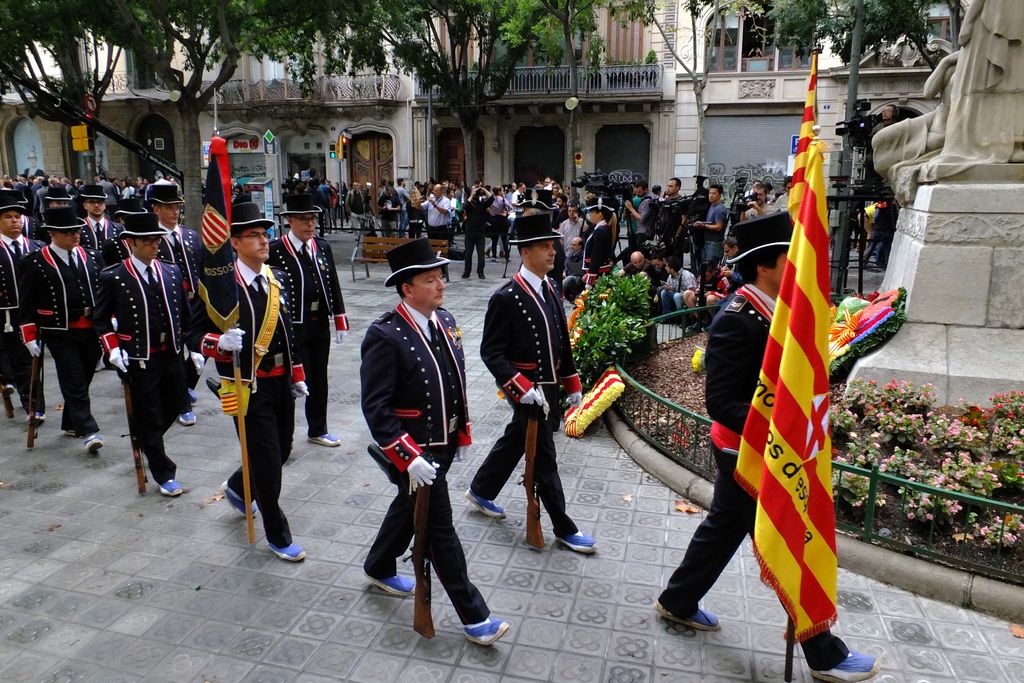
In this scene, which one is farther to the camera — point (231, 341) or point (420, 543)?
point (231, 341)

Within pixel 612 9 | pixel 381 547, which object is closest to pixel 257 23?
pixel 612 9

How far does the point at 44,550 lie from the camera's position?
205 inches

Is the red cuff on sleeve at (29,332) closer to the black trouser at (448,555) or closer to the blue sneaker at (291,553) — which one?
the blue sneaker at (291,553)

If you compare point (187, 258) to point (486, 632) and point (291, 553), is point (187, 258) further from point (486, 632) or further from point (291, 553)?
point (486, 632)

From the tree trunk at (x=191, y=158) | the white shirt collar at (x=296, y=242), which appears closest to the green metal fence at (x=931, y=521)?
the white shirt collar at (x=296, y=242)

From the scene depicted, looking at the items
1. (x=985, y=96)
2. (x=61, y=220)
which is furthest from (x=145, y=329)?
(x=985, y=96)

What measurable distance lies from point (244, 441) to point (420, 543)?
162cm

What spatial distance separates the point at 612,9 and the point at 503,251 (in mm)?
9480

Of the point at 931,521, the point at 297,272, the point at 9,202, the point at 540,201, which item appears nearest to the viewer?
the point at 931,521

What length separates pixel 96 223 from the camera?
968 cm

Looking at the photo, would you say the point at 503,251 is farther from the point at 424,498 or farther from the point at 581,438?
the point at 424,498

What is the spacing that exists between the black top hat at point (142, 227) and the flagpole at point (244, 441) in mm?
1714

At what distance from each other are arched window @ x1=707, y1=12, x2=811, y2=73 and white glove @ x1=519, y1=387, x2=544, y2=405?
91.5ft

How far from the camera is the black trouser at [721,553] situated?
3.74 m
